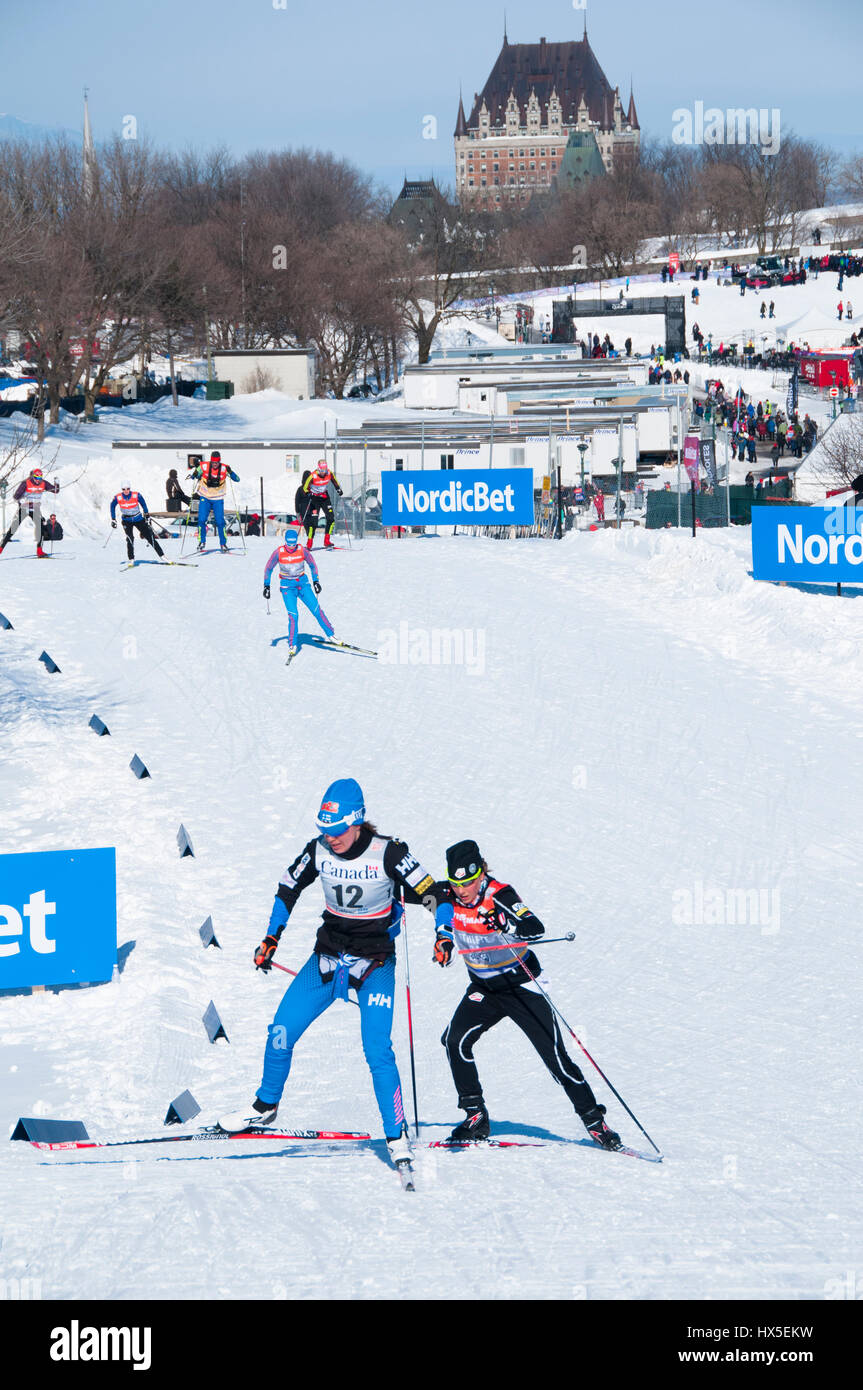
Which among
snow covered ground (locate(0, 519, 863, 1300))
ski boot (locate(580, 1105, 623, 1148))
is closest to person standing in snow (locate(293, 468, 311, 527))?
snow covered ground (locate(0, 519, 863, 1300))

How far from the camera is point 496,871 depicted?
474 inches

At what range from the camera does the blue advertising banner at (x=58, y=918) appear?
914 cm

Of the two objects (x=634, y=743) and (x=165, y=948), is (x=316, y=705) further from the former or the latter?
(x=165, y=948)

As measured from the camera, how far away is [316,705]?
16.6m

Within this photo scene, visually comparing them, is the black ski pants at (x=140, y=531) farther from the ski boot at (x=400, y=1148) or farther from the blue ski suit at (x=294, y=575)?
the ski boot at (x=400, y=1148)

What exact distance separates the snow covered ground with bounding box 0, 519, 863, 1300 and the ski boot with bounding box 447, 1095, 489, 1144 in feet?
1.01

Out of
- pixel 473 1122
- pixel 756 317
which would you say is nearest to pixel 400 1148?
pixel 473 1122

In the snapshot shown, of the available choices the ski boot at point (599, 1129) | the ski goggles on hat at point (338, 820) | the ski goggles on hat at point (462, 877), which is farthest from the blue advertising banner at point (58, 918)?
the ski boot at point (599, 1129)

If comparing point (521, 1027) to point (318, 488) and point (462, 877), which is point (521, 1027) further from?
point (318, 488)

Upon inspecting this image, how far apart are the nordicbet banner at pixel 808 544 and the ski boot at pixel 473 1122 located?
52.0 feet

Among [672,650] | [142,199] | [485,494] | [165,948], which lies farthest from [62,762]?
[142,199]

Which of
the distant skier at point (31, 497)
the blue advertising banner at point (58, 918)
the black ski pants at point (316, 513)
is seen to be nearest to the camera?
the blue advertising banner at point (58, 918)

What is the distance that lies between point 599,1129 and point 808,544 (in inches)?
634

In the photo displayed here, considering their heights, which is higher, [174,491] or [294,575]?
[174,491]
